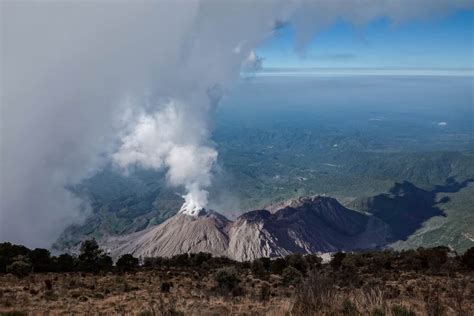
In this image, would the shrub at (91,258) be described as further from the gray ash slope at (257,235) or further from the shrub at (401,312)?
the gray ash slope at (257,235)

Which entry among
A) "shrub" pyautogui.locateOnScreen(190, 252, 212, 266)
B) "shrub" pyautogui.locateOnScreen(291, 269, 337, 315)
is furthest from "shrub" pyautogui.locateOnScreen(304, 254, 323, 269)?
"shrub" pyautogui.locateOnScreen(291, 269, 337, 315)

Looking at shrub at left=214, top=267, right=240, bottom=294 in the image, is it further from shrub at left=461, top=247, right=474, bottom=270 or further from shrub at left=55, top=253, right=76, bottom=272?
shrub at left=461, top=247, right=474, bottom=270

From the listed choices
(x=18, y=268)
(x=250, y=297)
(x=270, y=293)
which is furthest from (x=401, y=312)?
(x=18, y=268)

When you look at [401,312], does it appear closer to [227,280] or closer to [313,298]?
[313,298]

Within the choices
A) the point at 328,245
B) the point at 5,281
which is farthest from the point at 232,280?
the point at 328,245

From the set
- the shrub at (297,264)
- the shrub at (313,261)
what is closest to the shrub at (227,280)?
the shrub at (297,264)

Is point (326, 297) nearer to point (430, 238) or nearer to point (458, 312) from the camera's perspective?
point (458, 312)

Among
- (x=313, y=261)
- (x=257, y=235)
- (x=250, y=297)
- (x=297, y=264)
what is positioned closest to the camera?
(x=250, y=297)
